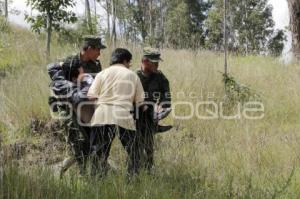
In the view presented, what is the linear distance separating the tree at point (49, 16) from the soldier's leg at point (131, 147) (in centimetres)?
644

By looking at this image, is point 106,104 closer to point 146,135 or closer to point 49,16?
point 146,135

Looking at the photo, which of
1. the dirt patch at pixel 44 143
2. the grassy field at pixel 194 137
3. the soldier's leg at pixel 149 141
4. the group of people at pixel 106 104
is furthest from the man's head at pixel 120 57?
the dirt patch at pixel 44 143

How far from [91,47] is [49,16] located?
605cm

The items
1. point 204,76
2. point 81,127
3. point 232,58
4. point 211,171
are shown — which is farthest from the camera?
point 232,58

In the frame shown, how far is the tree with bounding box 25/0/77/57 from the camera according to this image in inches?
452

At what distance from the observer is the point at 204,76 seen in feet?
36.0

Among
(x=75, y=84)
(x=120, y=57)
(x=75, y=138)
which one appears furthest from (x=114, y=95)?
(x=75, y=138)

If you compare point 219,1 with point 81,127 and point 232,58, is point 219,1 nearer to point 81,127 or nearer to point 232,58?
point 232,58

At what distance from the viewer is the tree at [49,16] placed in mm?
11477

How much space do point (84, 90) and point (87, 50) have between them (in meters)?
0.55

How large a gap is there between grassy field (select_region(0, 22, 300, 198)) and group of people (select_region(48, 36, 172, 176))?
0.97 ft

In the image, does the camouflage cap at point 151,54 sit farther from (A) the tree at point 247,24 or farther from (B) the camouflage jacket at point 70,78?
(A) the tree at point 247,24

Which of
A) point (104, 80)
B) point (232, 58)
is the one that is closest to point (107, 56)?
point (232, 58)

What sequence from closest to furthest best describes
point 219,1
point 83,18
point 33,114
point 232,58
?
point 33,114, point 232,58, point 83,18, point 219,1
